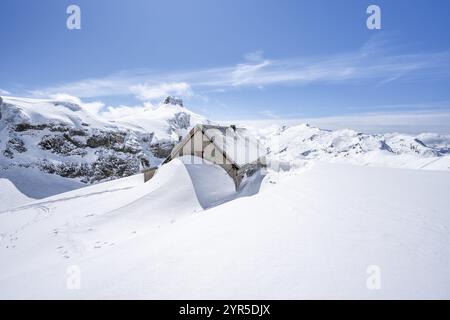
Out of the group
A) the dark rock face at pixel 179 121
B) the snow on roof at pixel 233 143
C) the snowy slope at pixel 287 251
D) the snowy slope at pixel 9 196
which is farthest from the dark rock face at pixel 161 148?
the snowy slope at pixel 287 251

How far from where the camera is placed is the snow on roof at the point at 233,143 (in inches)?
689

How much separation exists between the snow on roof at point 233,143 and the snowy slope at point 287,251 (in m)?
7.38

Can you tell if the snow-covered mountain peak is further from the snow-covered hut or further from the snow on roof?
the snow on roof

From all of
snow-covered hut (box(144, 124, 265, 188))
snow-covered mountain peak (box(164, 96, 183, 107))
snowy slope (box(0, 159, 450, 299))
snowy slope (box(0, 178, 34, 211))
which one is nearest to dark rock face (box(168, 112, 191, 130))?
snow-covered mountain peak (box(164, 96, 183, 107))

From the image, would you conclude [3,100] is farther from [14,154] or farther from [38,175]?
[38,175]

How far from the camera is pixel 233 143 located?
1984 cm

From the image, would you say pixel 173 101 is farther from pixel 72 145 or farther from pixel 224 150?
pixel 224 150

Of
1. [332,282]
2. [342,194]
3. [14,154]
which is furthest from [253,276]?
[14,154]

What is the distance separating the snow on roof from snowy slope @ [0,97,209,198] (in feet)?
122

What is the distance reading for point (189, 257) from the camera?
4.48 meters

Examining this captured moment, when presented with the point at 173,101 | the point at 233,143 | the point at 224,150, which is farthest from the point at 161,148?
the point at 173,101

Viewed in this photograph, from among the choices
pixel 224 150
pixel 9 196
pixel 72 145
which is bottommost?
pixel 9 196

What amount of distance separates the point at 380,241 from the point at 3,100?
10280cm

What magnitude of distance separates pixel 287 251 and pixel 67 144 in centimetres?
8632
